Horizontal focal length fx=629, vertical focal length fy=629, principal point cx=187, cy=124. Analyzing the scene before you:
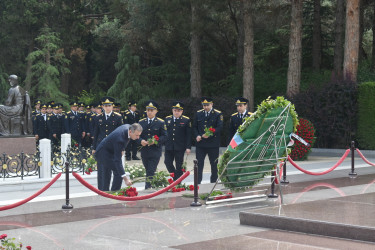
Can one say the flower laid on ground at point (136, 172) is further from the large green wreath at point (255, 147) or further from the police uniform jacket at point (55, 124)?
the police uniform jacket at point (55, 124)

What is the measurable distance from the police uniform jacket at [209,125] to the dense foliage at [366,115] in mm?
11292

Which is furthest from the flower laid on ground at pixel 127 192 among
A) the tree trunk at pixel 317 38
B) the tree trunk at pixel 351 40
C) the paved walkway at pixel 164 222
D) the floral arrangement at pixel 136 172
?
the tree trunk at pixel 317 38

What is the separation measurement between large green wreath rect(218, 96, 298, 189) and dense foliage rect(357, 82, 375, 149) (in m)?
13.6

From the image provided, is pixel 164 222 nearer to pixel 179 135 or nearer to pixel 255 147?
pixel 255 147

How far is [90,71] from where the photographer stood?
51.8 metres

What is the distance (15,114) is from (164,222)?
863 centimetres

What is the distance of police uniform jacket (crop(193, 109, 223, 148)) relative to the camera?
14.6m

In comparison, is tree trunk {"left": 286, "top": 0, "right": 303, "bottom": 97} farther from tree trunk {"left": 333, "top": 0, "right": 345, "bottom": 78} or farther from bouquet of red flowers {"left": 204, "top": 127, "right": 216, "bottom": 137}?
bouquet of red flowers {"left": 204, "top": 127, "right": 216, "bottom": 137}

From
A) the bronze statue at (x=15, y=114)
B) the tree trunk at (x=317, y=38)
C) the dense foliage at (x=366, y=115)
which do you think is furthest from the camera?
the tree trunk at (x=317, y=38)

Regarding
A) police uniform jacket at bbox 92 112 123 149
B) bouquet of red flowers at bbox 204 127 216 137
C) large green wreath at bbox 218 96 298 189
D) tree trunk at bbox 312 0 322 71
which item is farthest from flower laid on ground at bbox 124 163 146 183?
tree trunk at bbox 312 0 322 71

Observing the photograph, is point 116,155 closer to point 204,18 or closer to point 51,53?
point 204,18

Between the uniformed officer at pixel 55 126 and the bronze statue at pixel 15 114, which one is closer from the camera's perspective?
the bronze statue at pixel 15 114

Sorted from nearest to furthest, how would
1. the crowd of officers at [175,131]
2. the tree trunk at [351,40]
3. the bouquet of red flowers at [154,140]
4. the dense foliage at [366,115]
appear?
the bouquet of red flowers at [154,140] → the crowd of officers at [175,131] → the dense foliage at [366,115] → the tree trunk at [351,40]

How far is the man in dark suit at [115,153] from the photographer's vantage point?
11.0 m
